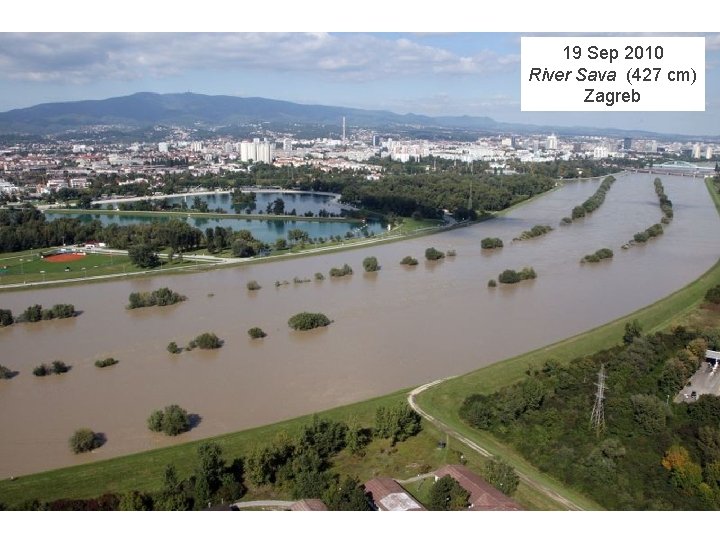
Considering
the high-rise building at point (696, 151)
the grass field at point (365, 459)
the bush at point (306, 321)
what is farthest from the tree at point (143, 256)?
the high-rise building at point (696, 151)

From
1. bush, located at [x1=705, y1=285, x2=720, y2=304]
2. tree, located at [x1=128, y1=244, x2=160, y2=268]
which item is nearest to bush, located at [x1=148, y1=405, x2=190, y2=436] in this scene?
tree, located at [x1=128, y1=244, x2=160, y2=268]

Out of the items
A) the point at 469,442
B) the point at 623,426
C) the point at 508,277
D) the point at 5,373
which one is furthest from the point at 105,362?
the point at 508,277

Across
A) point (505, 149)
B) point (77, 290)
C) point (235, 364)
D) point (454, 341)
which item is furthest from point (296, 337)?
point (505, 149)

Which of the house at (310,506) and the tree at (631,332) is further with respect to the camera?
the tree at (631,332)

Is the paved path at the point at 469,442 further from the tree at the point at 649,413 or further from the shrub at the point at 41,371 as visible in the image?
the shrub at the point at 41,371

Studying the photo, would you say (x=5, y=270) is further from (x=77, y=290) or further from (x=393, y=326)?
(x=393, y=326)
